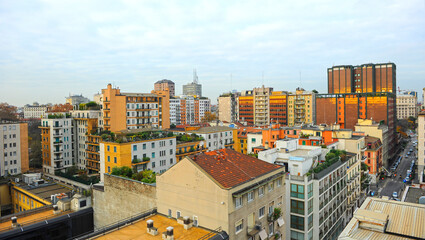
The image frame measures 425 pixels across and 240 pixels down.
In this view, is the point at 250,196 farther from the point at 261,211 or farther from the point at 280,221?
the point at 280,221

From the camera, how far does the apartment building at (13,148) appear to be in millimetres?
73356

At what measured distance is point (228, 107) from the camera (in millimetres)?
168500

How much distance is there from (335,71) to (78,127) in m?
119

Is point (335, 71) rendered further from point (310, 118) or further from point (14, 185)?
point (14, 185)

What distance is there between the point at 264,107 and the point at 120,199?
12142cm

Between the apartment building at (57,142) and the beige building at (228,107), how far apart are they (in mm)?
96228

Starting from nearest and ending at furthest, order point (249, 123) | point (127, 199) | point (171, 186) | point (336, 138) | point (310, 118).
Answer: point (171, 186) → point (127, 199) → point (336, 138) → point (310, 118) → point (249, 123)

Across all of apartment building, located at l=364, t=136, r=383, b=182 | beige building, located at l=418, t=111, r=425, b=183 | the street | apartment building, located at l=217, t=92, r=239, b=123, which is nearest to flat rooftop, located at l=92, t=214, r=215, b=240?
the street

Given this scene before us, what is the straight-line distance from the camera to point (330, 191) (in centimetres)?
4056

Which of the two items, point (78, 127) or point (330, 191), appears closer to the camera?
Result: point (330, 191)

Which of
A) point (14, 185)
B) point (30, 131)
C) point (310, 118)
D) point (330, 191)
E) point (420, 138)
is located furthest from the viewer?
point (310, 118)

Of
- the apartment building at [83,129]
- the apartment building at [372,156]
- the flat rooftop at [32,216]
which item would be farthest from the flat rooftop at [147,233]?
the apartment building at [372,156]

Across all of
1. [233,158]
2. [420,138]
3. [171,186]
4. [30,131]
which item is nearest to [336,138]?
[420,138]

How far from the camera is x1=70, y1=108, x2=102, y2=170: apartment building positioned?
83875mm
